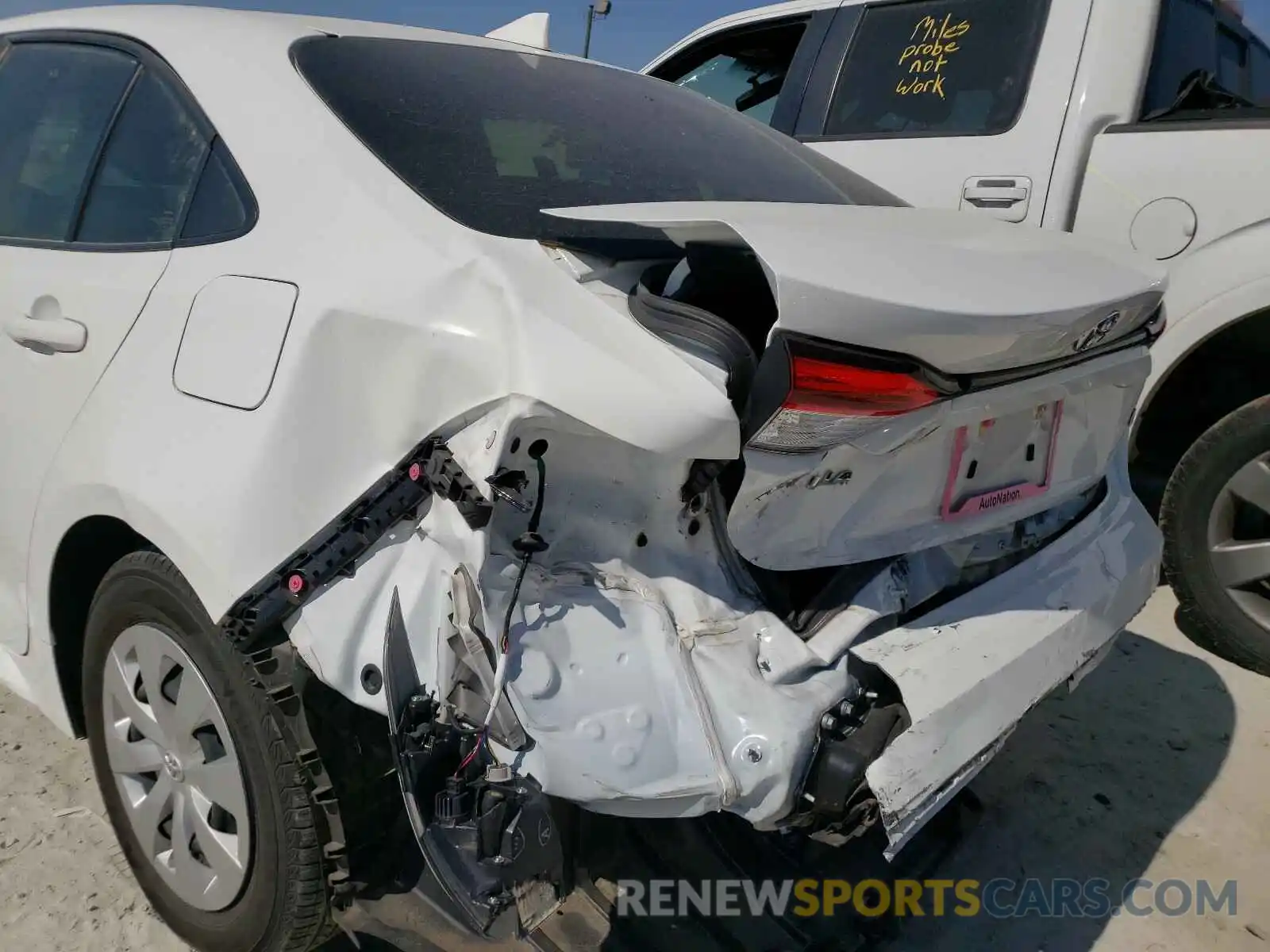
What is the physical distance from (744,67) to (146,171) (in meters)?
3.02

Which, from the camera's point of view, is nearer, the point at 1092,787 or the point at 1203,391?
the point at 1092,787

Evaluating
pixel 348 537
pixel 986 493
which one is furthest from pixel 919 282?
pixel 348 537

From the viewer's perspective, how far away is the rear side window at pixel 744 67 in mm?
4176

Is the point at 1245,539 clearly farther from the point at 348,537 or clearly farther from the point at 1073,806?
the point at 348,537

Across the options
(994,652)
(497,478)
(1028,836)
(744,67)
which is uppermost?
(744,67)

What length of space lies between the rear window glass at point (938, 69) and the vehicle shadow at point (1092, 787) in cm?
195

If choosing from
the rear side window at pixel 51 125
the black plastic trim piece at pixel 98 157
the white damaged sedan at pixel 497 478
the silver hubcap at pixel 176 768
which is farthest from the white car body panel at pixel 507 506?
the rear side window at pixel 51 125

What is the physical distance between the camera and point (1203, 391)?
11.2ft

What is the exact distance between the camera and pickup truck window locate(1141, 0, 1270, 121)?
3240 mm

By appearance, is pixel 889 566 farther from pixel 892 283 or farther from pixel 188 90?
pixel 188 90

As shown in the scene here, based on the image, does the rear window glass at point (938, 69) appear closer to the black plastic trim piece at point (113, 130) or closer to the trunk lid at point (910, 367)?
the trunk lid at point (910, 367)

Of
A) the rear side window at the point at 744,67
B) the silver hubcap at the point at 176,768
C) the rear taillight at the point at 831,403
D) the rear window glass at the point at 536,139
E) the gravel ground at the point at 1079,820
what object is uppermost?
the rear side window at the point at 744,67

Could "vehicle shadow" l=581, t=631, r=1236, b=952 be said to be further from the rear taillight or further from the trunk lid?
the rear taillight

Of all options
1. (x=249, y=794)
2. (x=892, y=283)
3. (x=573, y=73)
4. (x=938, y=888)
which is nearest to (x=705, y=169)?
(x=573, y=73)
